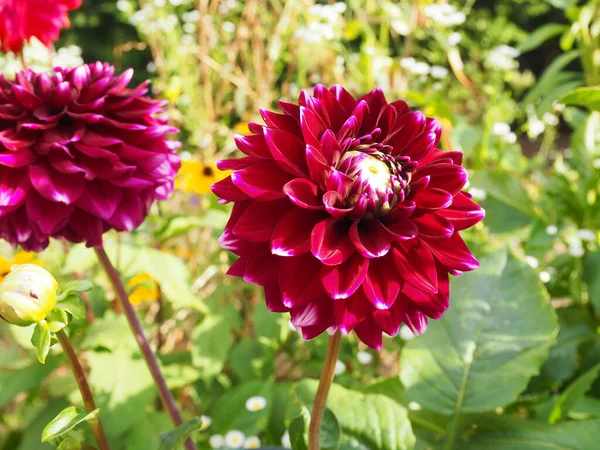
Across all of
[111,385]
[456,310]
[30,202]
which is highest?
[30,202]

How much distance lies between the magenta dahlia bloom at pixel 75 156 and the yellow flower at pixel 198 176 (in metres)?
0.64

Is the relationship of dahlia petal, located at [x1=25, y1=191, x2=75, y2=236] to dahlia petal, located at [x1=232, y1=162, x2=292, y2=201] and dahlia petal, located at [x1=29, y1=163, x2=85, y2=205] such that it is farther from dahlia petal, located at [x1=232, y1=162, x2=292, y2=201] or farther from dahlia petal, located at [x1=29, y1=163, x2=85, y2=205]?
dahlia petal, located at [x1=232, y1=162, x2=292, y2=201]

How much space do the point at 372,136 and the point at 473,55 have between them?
3.33m

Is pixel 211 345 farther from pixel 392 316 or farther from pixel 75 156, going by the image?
pixel 392 316

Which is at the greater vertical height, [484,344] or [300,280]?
[300,280]

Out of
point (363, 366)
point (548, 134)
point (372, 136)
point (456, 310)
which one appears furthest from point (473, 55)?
point (372, 136)

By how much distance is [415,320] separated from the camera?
→ 0.46m

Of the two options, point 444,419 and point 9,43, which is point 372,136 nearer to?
point 444,419

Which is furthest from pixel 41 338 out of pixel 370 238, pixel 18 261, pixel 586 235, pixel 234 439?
pixel 586 235

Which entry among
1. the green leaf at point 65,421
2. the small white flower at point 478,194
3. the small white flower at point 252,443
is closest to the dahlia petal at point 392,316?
the green leaf at point 65,421

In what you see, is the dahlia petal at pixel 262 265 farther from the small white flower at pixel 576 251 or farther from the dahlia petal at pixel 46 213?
the small white flower at pixel 576 251

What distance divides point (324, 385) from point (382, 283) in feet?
0.30

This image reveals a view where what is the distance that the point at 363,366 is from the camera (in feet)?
3.96

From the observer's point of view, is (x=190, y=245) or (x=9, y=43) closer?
(x=9, y=43)
